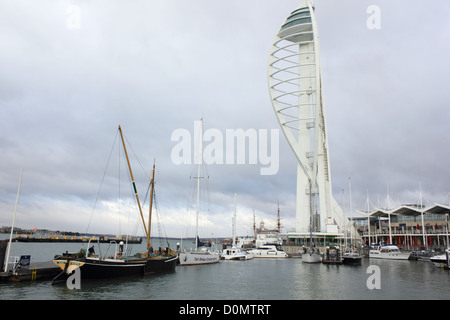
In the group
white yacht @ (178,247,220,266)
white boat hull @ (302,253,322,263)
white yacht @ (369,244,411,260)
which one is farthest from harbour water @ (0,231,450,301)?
white yacht @ (369,244,411,260)

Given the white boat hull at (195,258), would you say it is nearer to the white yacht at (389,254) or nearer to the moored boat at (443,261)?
the moored boat at (443,261)

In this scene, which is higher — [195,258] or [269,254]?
[195,258]

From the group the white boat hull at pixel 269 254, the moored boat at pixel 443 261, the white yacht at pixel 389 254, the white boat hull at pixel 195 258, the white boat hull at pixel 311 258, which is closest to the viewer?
the moored boat at pixel 443 261

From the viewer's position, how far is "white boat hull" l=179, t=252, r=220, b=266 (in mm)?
40100

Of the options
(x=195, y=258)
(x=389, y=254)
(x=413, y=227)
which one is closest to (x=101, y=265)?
(x=195, y=258)

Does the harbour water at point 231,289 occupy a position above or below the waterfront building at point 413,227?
below

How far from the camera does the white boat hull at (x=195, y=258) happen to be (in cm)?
4010

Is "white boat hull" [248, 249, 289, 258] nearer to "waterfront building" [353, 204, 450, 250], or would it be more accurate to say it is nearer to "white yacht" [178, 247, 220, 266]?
"white yacht" [178, 247, 220, 266]

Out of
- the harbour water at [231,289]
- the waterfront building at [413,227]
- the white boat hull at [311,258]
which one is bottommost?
the harbour water at [231,289]

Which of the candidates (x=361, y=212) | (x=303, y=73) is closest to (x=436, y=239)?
(x=361, y=212)

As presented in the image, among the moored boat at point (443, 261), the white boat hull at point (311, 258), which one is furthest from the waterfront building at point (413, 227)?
the white boat hull at point (311, 258)

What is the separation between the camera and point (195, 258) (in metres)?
41.9

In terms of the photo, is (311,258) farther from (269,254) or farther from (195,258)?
(195,258)
